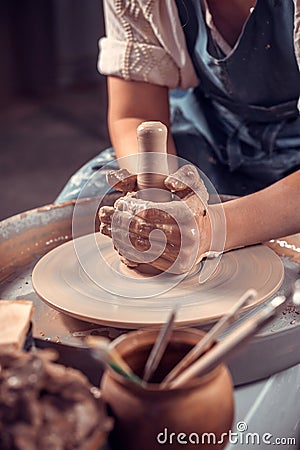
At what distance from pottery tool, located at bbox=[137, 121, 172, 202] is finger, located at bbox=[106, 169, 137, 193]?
0.05 meters

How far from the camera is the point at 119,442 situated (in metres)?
0.78

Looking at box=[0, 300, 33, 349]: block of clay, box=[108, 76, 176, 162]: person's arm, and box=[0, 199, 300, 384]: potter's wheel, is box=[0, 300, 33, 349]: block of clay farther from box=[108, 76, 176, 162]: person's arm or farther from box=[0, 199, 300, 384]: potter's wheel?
box=[108, 76, 176, 162]: person's arm

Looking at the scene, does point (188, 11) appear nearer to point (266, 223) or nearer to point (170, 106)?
point (170, 106)

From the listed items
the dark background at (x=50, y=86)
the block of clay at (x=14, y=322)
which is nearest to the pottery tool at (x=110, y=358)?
the block of clay at (x=14, y=322)

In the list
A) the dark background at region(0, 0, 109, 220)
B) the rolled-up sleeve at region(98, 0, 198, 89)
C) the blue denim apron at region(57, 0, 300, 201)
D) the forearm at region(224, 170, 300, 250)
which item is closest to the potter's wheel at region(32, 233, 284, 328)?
the forearm at region(224, 170, 300, 250)

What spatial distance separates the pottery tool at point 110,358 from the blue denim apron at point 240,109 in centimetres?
97

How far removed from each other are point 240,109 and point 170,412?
46.0 inches

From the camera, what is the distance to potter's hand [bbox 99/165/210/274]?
120 cm

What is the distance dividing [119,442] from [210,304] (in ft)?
1.28

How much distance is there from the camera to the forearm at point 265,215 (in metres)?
1.33

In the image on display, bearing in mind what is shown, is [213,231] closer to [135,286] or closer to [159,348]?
[135,286]

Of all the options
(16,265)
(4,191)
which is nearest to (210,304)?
(16,265)

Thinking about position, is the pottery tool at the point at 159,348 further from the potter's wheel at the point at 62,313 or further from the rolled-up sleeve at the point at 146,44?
the rolled-up sleeve at the point at 146,44

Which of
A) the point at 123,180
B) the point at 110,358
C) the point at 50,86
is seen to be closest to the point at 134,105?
the point at 123,180
